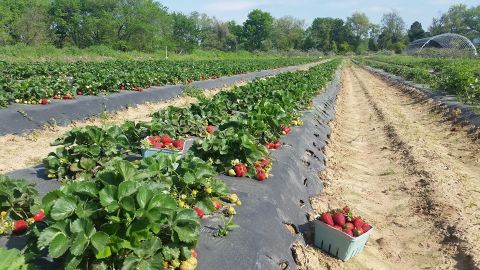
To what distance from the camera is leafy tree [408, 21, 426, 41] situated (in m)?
97.8

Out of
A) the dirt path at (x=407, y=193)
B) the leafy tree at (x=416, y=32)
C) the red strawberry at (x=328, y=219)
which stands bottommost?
the dirt path at (x=407, y=193)

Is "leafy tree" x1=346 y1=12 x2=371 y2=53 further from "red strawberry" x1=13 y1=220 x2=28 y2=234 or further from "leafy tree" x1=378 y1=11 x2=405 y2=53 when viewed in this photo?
"red strawberry" x1=13 y1=220 x2=28 y2=234

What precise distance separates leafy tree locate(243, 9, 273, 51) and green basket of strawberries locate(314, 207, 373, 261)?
4024 inches

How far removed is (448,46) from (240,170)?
58.9 metres

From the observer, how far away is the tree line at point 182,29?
171ft

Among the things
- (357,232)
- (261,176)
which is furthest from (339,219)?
(261,176)

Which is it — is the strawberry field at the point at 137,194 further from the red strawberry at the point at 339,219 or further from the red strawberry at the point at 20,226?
the red strawberry at the point at 339,219

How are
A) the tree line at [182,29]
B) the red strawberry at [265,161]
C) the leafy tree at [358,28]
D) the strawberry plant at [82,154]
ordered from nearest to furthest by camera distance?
1. the strawberry plant at [82,154]
2. the red strawberry at [265,161]
3. the tree line at [182,29]
4. the leafy tree at [358,28]

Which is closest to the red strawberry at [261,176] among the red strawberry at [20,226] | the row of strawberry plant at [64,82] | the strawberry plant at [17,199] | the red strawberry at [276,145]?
the red strawberry at [276,145]

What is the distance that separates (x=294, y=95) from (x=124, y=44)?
155ft

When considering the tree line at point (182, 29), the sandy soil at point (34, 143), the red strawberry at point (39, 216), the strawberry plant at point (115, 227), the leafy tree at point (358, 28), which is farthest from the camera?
the leafy tree at point (358, 28)

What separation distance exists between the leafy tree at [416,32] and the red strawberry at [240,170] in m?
104

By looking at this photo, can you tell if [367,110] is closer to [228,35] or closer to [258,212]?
[258,212]

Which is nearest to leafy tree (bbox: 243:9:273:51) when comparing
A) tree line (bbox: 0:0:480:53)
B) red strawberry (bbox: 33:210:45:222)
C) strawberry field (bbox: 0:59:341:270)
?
tree line (bbox: 0:0:480:53)
